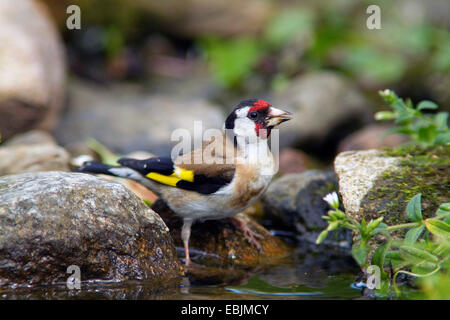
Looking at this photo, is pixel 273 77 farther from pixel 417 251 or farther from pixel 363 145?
pixel 417 251

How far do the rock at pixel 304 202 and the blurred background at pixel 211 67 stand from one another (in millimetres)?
1423

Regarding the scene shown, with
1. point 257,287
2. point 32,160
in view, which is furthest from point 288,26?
point 257,287

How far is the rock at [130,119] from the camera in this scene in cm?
747

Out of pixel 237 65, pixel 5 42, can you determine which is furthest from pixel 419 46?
pixel 5 42

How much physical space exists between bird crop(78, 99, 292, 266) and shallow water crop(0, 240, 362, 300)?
459 mm

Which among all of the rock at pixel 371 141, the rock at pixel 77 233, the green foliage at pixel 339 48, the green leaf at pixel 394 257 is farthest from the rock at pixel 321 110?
the green leaf at pixel 394 257

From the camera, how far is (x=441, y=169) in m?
4.22

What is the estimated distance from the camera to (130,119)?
7918mm

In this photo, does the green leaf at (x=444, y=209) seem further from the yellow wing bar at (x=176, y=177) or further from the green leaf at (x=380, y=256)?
the yellow wing bar at (x=176, y=177)

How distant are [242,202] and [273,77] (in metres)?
4.99

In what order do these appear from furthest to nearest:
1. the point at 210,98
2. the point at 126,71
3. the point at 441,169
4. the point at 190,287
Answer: the point at 126,71 < the point at 210,98 < the point at 441,169 < the point at 190,287

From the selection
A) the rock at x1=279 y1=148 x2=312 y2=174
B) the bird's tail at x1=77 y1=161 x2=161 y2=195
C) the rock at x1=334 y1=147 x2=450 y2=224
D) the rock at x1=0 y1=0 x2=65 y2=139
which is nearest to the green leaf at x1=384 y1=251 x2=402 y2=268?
the rock at x1=334 y1=147 x2=450 y2=224
